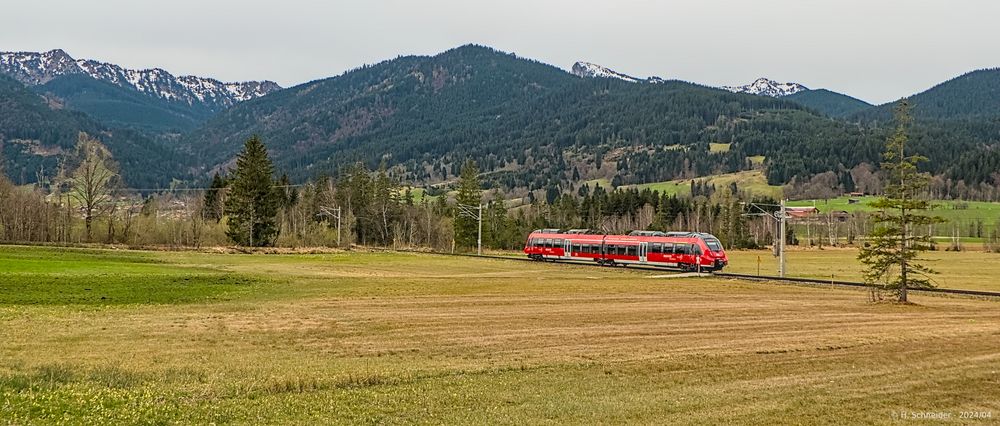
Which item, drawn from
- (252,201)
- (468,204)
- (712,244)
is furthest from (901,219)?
(468,204)

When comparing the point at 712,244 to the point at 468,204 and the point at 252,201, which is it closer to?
the point at 252,201

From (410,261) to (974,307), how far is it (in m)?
61.8

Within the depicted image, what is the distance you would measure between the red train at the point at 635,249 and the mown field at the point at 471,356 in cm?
3057

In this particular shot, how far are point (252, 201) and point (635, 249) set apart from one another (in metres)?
54.9

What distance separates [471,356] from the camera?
2405cm

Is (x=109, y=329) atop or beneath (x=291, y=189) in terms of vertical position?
beneath

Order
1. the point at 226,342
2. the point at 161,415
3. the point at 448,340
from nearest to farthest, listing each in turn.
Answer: the point at 161,415, the point at 226,342, the point at 448,340

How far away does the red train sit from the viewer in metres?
78.4

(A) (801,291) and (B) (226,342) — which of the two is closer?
(B) (226,342)

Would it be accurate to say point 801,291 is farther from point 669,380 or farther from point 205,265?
point 205,265

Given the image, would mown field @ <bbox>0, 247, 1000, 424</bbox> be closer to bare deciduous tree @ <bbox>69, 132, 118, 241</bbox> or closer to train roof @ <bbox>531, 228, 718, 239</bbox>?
train roof @ <bbox>531, 228, 718, 239</bbox>

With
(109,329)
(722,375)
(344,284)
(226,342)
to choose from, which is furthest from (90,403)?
(344,284)

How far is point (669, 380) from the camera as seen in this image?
2023 centimetres

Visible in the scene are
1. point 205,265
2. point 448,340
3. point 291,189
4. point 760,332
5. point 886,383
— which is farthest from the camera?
point 291,189
